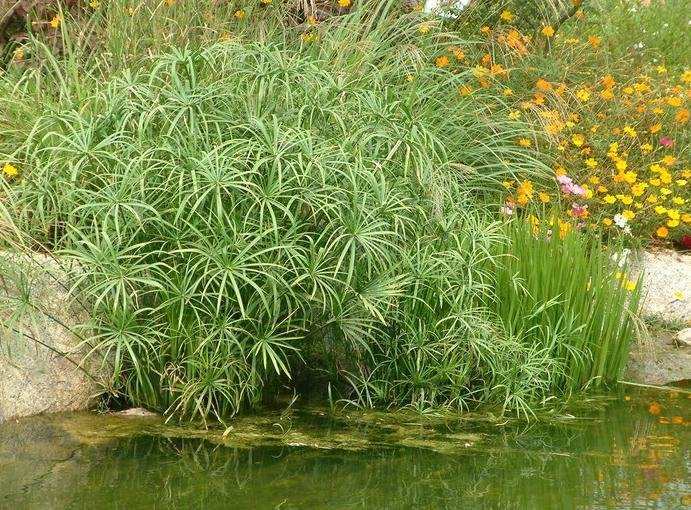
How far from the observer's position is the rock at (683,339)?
645 centimetres

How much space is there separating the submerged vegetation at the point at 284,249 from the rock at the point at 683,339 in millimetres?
581

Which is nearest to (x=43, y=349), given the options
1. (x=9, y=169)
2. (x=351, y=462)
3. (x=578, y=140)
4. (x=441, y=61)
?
(x=9, y=169)

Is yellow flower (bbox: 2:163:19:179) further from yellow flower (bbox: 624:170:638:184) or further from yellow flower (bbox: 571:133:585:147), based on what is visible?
yellow flower (bbox: 624:170:638:184)

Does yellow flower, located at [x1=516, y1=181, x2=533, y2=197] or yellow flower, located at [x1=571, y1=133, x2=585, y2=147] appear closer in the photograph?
yellow flower, located at [x1=516, y1=181, x2=533, y2=197]

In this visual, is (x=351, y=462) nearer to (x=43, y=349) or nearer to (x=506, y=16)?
(x=43, y=349)

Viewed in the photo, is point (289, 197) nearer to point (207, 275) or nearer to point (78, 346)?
point (207, 275)

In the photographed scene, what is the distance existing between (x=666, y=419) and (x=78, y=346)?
2.78 metres

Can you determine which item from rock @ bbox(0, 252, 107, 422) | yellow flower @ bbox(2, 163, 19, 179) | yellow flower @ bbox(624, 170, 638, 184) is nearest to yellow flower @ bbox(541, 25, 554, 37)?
yellow flower @ bbox(624, 170, 638, 184)

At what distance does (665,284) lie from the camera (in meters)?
6.95

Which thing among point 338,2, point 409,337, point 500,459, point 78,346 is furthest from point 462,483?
point 338,2

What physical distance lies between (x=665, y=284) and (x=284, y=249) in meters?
3.06

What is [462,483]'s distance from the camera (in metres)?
4.41

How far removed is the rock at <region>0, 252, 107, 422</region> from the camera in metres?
5.00

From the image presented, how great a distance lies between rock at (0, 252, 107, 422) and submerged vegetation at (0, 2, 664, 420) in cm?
8
